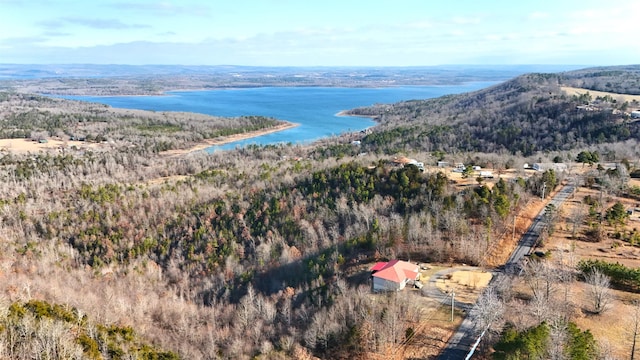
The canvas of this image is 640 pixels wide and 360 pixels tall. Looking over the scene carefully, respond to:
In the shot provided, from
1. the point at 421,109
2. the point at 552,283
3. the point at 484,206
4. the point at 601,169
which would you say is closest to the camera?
the point at 552,283

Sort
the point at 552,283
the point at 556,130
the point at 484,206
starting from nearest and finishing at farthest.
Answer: the point at 552,283 < the point at 484,206 < the point at 556,130

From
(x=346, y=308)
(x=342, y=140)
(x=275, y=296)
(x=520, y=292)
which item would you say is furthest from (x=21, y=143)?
(x=520, y=292)

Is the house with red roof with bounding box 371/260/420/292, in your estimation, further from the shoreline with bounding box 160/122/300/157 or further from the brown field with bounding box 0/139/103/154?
the brown field with bounding box 0/139/103/154

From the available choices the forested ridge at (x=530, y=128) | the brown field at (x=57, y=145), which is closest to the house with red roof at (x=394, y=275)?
the forested ridge at (x=530, y=128)

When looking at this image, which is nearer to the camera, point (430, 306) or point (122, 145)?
point (430, 306)

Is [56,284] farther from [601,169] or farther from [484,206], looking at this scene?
[601,169]

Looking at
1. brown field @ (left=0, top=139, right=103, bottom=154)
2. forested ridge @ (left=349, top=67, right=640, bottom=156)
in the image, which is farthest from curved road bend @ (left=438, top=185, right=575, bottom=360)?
brown field @ (left=0, top=139, right=103, bottom=154)
